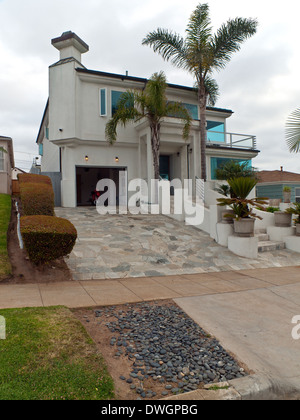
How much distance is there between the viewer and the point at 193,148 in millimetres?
16547

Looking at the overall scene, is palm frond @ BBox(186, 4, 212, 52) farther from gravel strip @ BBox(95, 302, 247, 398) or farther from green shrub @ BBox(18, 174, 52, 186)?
gravel strip @ BBox(95, 302, 247, 398)

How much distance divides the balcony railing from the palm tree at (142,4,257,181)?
12.0 feet

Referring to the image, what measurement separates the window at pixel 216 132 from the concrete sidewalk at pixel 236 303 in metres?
13.4

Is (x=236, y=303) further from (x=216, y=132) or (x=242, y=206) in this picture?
(x=216, y=132)

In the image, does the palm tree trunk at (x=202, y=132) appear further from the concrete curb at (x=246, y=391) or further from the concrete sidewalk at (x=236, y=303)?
the concrete curb at (x=246, y=391)

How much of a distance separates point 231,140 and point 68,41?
11.6 m

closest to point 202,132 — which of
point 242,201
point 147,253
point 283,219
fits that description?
point 283,219

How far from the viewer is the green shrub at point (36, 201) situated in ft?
27.3

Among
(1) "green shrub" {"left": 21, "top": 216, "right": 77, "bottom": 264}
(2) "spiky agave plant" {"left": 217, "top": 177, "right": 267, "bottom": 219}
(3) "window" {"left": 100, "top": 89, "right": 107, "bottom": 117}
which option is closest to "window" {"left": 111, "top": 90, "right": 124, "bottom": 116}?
(3) "window" {"left": 100, "top": 89, "right": 107, "bottom": 117}

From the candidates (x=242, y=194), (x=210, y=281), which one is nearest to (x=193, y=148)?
(x=242, y=194)

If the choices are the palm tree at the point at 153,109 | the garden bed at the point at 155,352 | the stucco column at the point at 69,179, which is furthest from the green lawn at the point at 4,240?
the palm tree at the point at 153,109

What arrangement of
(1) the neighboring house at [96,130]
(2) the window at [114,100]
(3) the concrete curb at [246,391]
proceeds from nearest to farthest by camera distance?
(3) the concrete curb at [246,391]
(1) the neighboring house at [96,130]
(2) the window at [114,100]

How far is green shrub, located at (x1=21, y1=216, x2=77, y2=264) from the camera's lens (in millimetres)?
5855
